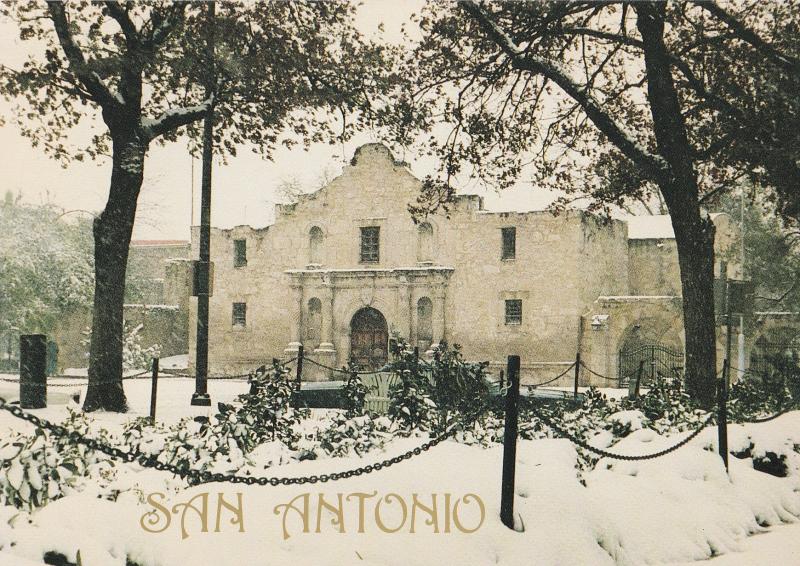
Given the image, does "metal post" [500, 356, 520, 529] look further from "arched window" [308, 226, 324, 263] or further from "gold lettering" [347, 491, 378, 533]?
"arched window" [308, 226, 324, 263]

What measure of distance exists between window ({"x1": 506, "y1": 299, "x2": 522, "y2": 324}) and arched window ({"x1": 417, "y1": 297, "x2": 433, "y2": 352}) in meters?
2.19

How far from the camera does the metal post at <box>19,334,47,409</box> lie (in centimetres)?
661

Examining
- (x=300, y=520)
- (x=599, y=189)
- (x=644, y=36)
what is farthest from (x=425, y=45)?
(x=300, y=520)

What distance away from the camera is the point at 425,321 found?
20172mm

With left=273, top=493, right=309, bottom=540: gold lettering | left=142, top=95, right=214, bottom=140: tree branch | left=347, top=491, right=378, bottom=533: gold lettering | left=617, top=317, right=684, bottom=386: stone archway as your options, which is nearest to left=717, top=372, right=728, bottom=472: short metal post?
left=347, top=491, right=378, bottom=533: gold lettering

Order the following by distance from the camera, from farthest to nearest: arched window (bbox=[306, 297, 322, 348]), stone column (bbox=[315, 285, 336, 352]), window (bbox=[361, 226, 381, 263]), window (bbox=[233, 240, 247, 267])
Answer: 1. arched window (bbox=[306, 297, 322, 348])
2. stone column (bbox=[315, 285, 336, 352])
3. window (bbox=[361, 226, 381, 263])
4. window (bbox=[233, 240, 247, 267])

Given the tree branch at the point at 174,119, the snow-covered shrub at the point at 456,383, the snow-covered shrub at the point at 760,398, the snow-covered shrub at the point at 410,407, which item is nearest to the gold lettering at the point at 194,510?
the snow-covered shrub at the point at 410,407

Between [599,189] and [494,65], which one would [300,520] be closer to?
[494,65]

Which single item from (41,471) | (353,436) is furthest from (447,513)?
(41,471)

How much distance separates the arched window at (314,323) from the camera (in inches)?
818

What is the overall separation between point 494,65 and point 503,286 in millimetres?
10829

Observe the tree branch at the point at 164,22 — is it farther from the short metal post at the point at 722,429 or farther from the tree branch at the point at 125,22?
the short metal post at the point at 722,429

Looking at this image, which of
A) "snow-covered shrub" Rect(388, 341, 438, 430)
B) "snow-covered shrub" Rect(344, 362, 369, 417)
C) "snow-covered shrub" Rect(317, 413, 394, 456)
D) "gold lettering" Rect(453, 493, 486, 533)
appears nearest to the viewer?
"gold lettering" Rect(453, 493, 486, 533)

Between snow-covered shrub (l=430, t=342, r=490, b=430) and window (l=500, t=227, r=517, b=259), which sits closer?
snow-covered shrub (l=430, t=342, r=490, b=430)
